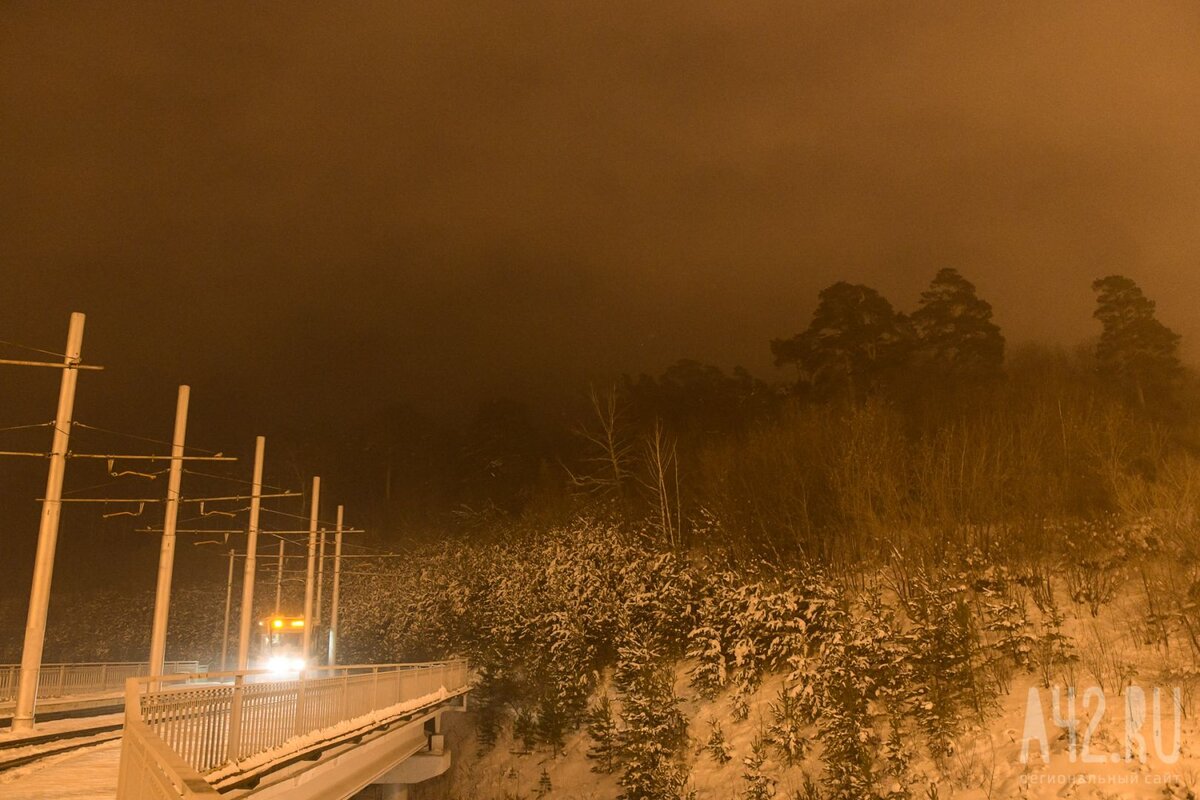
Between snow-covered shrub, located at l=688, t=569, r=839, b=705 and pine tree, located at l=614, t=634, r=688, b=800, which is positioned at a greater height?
snow-covered shrub, located at l=688, t=569, r=839, b=705

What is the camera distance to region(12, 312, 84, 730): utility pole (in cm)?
1881

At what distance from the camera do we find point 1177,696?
17281 mm

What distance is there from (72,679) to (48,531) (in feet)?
53.2

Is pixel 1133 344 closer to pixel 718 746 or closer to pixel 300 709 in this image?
pixel 718 746

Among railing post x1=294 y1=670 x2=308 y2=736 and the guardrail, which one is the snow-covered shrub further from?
the guardrail

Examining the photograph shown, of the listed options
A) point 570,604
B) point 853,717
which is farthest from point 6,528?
A: point 853,717

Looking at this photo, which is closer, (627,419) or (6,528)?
(627,419)

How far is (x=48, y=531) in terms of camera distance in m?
20.1

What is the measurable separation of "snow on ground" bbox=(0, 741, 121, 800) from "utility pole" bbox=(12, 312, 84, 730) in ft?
16.2

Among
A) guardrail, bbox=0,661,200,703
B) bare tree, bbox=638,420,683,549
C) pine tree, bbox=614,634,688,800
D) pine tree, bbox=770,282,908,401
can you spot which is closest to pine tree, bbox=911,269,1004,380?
pine tree, bbox=770,282,908,401

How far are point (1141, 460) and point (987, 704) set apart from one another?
1534cm

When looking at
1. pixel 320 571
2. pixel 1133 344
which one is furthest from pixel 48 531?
pixel 1133 344

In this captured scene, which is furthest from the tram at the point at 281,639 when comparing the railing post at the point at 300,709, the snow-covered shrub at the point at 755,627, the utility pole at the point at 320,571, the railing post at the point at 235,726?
the railing post at the point at 235,726

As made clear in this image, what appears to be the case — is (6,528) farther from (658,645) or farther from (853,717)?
(853,717)
